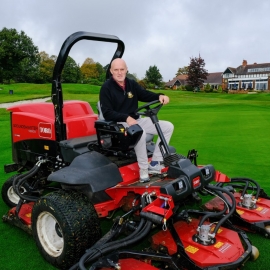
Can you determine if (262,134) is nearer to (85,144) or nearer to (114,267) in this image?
(85,144)

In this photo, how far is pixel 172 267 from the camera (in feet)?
7.89

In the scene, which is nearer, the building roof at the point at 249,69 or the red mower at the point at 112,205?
the red mower at the point at 112,205

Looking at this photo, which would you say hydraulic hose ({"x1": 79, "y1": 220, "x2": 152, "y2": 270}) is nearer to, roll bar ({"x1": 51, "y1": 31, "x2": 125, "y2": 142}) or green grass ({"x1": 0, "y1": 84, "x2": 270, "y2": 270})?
green grass ({"x1": 0, "y1": 84, "x2": 270, "y2": 270})

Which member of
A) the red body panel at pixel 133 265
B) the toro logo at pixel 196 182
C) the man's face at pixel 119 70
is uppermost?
the man's face at pixel 119 70

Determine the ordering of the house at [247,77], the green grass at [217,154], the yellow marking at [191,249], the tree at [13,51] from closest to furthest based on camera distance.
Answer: the yellow marking at [191,249]
the green grass at [217,154]
the tree at [13,51]
the house at [247,77]

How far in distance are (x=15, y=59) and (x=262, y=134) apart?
37.9m

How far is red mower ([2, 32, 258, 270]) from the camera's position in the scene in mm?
2406

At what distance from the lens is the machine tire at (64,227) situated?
101 inches

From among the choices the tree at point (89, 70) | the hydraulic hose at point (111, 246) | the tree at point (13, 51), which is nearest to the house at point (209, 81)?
the tree at point (89, 70)

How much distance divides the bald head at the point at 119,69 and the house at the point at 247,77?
6173 centimetres

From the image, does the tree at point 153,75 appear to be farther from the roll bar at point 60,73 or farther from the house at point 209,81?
the roll bar at point 60,73

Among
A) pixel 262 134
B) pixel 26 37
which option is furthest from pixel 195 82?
pixel 262 134

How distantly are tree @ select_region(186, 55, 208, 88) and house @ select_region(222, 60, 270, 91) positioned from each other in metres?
11.9

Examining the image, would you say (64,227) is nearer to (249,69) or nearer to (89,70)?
(89,70)
